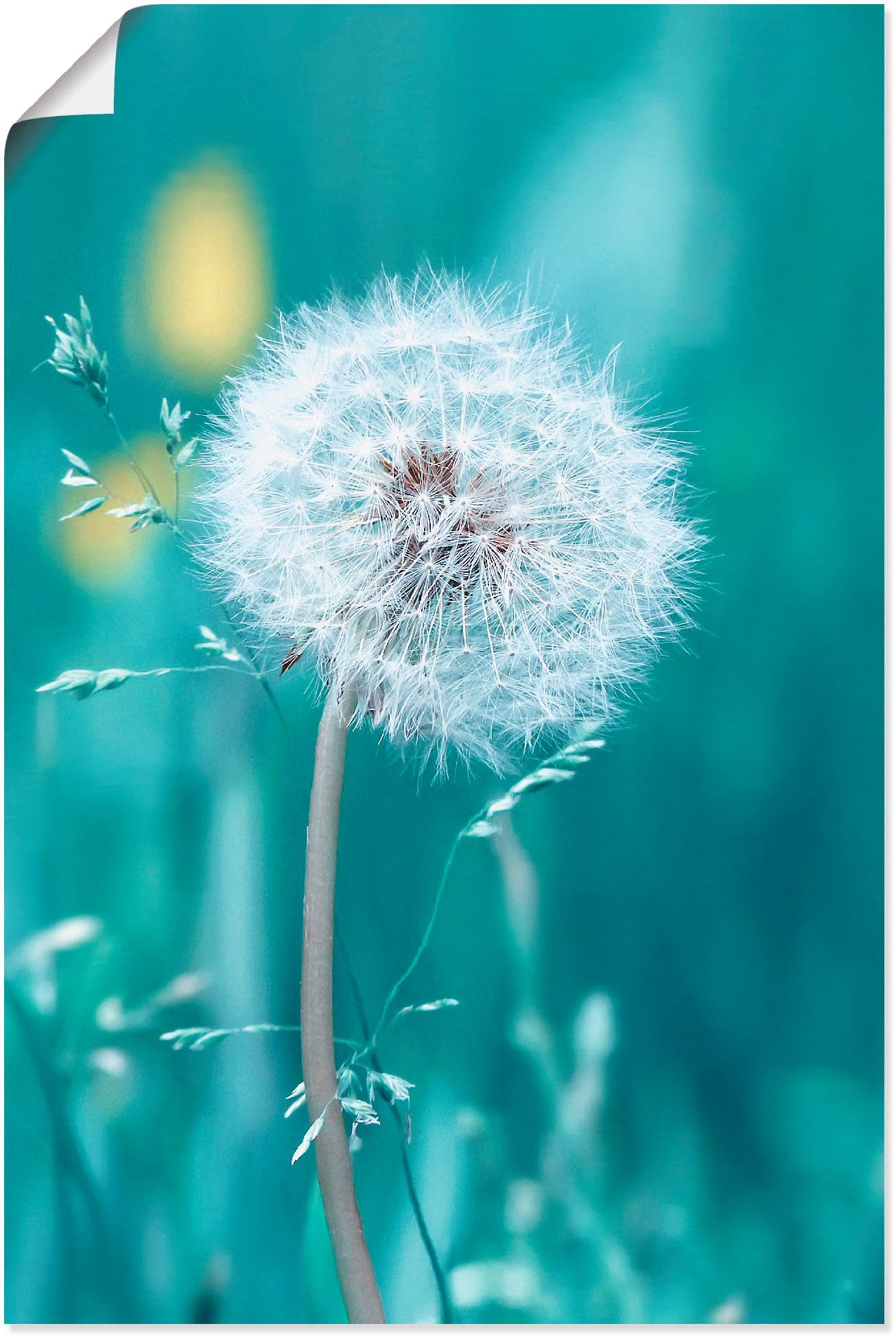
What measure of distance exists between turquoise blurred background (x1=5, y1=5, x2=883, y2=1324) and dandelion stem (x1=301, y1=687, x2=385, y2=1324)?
0.11ft

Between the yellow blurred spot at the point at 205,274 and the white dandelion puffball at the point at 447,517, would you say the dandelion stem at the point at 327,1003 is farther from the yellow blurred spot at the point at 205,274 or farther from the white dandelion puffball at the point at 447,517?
the yellow blurred spot at the point at 205,274

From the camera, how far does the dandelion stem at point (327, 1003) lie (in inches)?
53.3

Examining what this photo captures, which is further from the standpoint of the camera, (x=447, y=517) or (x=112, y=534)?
(x=112, y=534)

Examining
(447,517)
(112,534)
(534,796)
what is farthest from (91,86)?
(534,796)

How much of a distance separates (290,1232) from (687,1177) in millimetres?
597

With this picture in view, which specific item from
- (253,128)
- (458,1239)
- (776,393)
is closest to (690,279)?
(776,393)

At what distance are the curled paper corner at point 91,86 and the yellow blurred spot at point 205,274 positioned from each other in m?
0.16

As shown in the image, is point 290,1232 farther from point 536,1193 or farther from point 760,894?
point 760,894

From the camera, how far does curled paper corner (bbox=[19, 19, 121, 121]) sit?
4.56 ft

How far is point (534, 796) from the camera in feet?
4.49

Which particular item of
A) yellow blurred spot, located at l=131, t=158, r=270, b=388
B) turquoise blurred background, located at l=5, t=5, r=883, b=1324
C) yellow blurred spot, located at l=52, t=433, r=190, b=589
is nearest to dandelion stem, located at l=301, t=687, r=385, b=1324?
turquoise blurred background, located at l=5, t=5, r=883, b=1324

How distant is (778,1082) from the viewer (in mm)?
1371

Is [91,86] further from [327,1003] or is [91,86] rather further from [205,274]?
[327,1003]

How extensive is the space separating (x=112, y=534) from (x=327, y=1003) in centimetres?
77
